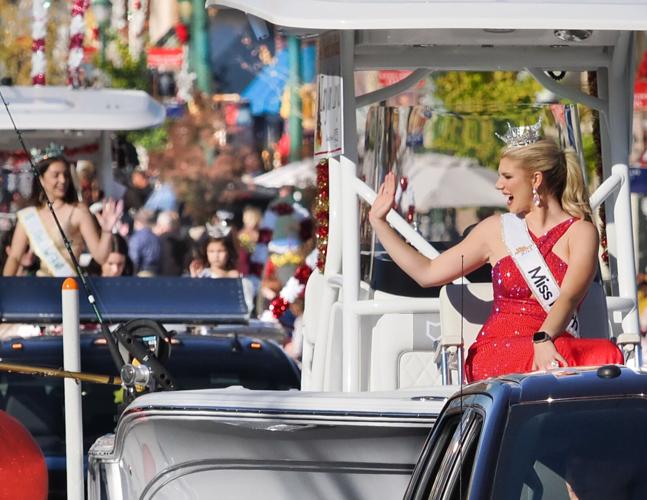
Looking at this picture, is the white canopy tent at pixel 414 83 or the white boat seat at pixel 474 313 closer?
the white boat seat at pixel 474 313

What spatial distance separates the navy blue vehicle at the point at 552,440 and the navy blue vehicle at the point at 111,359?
485 cm

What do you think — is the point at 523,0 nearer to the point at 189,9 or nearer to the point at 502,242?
the point at 502,242

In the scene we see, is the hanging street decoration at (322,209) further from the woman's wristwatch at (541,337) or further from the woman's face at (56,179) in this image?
the woman's face at (56,179)

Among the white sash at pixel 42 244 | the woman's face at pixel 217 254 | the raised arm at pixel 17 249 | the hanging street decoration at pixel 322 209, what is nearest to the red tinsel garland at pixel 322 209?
the hanging street decoration at pixel 322 209

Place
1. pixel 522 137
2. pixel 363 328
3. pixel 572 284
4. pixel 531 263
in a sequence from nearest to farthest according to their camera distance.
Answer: pixel 572 284 < pixel 531 263 < pixel 522 137 < pixel 363 328

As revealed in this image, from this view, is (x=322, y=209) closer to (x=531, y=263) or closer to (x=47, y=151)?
(x=531, y=263)

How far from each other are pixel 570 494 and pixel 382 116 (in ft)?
14.3

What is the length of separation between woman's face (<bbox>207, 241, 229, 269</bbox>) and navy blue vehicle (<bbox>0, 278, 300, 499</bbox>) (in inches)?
159

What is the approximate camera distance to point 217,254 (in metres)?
14.7

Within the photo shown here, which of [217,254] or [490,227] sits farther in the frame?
[217,254]

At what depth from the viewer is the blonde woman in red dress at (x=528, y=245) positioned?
6.39 m

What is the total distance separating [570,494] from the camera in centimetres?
417

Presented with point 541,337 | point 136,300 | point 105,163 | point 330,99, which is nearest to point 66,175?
point 136,300

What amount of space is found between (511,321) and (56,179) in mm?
6746
